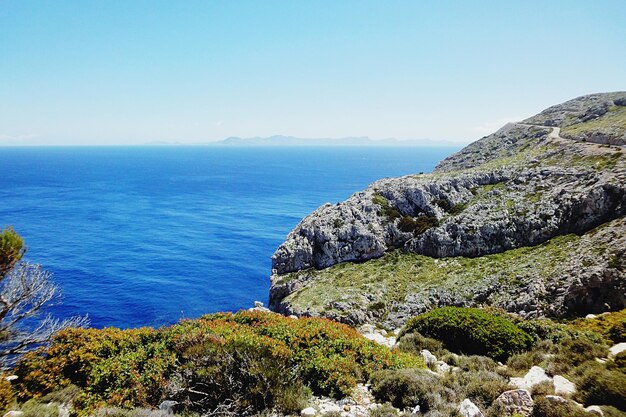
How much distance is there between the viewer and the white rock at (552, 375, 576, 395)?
11688 millimetres

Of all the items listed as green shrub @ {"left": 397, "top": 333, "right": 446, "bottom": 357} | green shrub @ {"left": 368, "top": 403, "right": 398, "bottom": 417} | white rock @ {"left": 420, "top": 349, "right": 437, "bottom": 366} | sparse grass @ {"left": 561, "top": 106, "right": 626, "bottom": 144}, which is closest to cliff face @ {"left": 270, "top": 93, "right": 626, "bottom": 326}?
sparse grass @ {"left": 561, "top": 106, "right": 626, "bottom": 144}

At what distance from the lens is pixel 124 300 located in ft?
181

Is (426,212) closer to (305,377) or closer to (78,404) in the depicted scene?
(305,377)

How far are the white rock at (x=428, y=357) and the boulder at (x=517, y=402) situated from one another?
4447 mm

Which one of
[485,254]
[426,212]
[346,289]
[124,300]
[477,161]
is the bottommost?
[124,300]

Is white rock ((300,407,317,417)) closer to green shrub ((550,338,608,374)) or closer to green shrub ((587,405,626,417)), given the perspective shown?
green shrub ((587,405,626,417))

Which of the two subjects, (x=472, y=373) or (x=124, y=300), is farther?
(x=124, y=300)

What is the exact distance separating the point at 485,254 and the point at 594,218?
39.8ft

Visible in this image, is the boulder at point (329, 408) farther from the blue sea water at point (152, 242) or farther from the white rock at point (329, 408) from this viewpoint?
the blue sea water at point (152, 242)

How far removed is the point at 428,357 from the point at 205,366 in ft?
31.7

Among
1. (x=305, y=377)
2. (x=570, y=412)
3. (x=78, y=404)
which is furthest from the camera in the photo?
(x=305, y=377)

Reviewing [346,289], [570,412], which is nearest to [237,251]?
[346,289]

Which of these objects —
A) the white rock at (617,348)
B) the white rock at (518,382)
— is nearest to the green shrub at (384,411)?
the white rock at (518,382)

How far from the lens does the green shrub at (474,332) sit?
16.5 m
